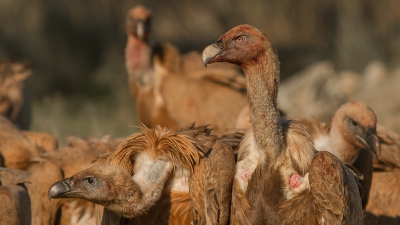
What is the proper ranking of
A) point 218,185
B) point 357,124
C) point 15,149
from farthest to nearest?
1. point 15,149
2. point 357,124
3. point 218,185

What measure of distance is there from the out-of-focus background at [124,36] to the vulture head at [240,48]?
32.9 feet

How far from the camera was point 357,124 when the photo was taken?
6.55 m

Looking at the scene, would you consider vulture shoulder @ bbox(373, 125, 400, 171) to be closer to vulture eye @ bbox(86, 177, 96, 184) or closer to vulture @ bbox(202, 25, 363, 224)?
vulture @ bbox(202, 25, 363, 224)

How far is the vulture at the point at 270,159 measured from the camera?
495 centimetres

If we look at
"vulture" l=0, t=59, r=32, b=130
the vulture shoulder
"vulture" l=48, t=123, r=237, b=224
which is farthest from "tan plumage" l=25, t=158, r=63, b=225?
"vulture" l=0, t=59, r=32, b=130

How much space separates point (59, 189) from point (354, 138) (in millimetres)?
2529

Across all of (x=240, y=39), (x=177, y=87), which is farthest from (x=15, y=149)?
(x=177, y=87)

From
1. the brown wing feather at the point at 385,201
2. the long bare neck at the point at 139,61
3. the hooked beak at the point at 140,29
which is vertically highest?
the hooked beak at the point at 140,29

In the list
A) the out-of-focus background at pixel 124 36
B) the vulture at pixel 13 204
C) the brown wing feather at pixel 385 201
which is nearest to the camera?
the vulture at pixel 13 204

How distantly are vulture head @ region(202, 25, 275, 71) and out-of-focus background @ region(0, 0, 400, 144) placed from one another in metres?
10.0

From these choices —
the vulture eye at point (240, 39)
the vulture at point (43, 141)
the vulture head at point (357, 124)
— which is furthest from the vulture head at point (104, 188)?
the vulture at point (43, 141)

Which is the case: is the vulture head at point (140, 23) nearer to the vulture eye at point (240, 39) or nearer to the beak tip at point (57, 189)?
the beak tip at point (57, 189)

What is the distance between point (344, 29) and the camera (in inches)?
746

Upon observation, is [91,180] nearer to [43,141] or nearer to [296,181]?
[296,181]
